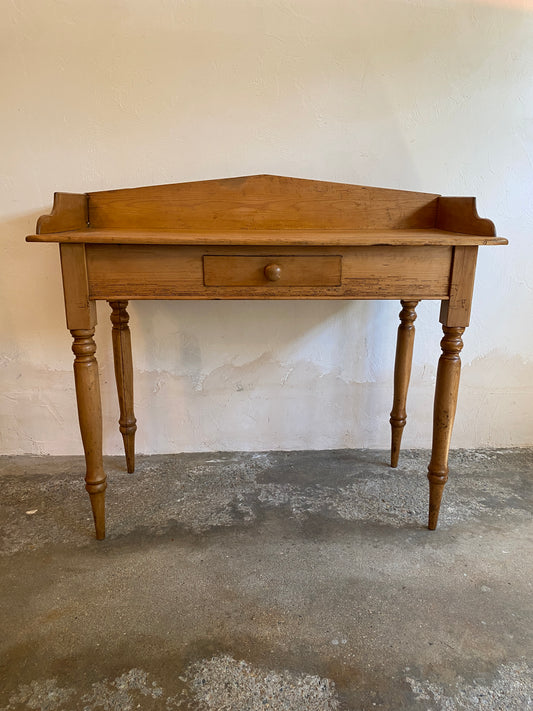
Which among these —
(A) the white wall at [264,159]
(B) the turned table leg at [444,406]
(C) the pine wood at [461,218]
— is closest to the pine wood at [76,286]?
(A) the white wall at [264,159]

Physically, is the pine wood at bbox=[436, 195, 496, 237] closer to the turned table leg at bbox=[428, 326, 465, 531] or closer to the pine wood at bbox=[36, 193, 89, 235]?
the turned table leg at bbox=[428, 326, 465, 531]

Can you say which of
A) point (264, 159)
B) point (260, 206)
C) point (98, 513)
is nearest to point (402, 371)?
point (260, 206)

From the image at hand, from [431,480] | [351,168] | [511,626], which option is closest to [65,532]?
[431,480]

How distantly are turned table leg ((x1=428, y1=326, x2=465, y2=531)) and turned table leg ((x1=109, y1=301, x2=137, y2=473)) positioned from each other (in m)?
1.10

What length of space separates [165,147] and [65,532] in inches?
53.8

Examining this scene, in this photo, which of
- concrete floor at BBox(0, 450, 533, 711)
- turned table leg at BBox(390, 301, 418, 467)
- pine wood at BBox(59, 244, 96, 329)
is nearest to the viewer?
concrete floor at BBox(0, 450, 533, 711)

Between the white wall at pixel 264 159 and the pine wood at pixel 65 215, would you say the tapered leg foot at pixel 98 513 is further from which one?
the pine wood at pixel 65 215

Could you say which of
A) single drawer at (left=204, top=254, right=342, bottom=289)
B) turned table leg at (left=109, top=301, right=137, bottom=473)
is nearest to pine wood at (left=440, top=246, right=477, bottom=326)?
single drawer at (left=204, top=254, right=342, bottom=289)

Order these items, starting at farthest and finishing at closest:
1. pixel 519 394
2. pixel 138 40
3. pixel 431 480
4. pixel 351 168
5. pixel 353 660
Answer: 1. pixel 519 394
2. pixel 351 168
3. pixel 138 40
4. pixel 431 480
5. pixel 353 660

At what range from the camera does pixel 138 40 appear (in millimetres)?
1737

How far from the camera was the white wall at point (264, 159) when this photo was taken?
5.74ft

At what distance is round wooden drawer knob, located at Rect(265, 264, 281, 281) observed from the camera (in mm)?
1307

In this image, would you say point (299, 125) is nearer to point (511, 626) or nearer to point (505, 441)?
point (505, 441)

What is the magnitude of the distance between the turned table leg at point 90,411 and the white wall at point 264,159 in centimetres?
60
